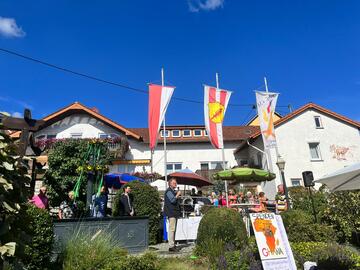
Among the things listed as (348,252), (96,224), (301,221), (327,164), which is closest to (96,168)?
(96,224)

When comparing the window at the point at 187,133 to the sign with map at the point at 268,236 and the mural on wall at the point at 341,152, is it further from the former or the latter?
the sign with map at the point at 268,236

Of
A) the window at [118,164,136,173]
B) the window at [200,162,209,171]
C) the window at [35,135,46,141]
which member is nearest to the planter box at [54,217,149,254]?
the window at [118,164,136,173]

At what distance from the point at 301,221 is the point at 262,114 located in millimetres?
11181

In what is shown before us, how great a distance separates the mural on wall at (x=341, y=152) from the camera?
92.7 ft

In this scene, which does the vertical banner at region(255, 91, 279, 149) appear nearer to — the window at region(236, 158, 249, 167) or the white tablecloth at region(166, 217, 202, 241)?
the white tablecloth at region(166, 217, 202, 241)

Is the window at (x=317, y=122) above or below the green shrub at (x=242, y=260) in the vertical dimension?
above

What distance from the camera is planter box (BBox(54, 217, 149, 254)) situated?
7539 mm

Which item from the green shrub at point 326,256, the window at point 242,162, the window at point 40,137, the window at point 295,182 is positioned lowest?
the green shrub at point 326,256

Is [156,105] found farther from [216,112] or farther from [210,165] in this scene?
[210,165]

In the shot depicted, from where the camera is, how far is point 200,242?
829cm

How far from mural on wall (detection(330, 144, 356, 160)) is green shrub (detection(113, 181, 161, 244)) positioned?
A: 70.6ft

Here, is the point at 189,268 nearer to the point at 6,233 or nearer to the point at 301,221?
the point at 301,221

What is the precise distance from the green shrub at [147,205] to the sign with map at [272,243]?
17.0ft

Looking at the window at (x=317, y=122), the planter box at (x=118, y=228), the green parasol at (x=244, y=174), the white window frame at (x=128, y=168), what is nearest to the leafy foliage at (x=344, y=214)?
the green parasol at (x=244, y=174)
